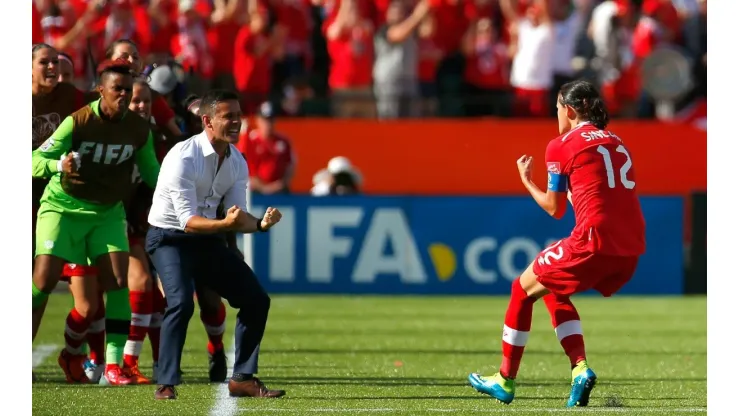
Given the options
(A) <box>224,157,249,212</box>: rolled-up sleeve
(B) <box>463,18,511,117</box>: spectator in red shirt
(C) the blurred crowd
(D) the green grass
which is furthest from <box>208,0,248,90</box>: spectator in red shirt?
(A) <box>224,157,249,212</box>: rolled-up sleeve

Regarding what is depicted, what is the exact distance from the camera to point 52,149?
1023 centimetres

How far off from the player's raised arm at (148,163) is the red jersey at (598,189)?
2.90 metres

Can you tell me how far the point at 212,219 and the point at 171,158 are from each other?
0.46 meters

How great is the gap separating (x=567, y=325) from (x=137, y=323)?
326cm

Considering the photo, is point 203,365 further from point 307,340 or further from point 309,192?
point 309,192

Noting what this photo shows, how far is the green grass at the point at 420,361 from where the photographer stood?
9609 millimetres

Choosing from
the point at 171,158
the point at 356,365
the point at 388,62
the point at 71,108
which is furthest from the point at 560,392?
the point at 388,62

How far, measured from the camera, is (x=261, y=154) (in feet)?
62.3

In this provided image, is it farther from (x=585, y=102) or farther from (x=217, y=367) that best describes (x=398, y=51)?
(x=585, y=102)

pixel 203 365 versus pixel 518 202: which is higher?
pixel 518 202

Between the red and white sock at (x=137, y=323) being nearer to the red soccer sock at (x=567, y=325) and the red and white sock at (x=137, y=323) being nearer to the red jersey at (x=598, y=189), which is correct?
the red soccer sock at (x=567, y=325)

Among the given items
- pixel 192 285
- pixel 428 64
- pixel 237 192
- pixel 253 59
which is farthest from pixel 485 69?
pixel 192 285

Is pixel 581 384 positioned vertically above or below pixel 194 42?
below

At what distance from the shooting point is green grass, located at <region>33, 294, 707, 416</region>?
9609 millimetres
